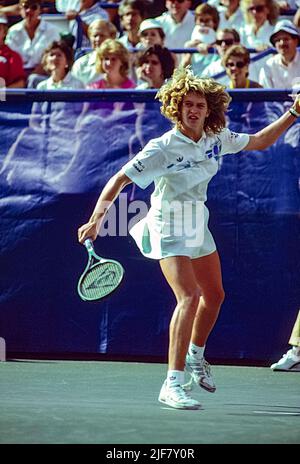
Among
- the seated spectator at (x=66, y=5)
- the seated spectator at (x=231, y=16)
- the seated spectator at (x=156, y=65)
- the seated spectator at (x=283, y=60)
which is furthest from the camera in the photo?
the seated spectator at (x=66, y=5)

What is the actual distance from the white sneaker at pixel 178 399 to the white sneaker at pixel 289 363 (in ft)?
7.47

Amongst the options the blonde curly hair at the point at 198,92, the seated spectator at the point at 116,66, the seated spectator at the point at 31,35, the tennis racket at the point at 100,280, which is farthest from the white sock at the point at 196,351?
the seated spectator at the point at 31,35

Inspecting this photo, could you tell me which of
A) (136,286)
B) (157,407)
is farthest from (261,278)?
(157,407)

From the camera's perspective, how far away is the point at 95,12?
1300 cm

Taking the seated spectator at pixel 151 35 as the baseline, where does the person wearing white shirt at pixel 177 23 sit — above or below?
above

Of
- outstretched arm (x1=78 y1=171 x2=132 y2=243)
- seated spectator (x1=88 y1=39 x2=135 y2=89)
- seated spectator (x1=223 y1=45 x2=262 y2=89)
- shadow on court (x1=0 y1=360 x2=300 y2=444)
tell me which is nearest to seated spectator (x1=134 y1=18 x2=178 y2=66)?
seated spectator (x1=88 y1=39 x2=135 y2=89)

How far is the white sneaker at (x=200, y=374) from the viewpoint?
6.84 m

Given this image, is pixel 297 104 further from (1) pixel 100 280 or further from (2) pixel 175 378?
(2) pixel 175 378

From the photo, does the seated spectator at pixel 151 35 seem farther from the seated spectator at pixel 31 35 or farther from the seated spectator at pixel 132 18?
the seated spectator at pixel 31 35

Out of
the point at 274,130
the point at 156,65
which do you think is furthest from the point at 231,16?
the point at 274,130

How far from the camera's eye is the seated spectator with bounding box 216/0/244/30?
1236 centimetres

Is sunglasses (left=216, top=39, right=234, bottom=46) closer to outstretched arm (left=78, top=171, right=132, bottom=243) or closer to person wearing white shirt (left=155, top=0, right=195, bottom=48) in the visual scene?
person wearing white shirt (left=155, top=0, right=195, bottom=48)

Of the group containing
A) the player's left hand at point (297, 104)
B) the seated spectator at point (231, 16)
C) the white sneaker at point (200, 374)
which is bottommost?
the white sneaker at point (200, 374)

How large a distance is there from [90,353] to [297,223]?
78.7 inches
